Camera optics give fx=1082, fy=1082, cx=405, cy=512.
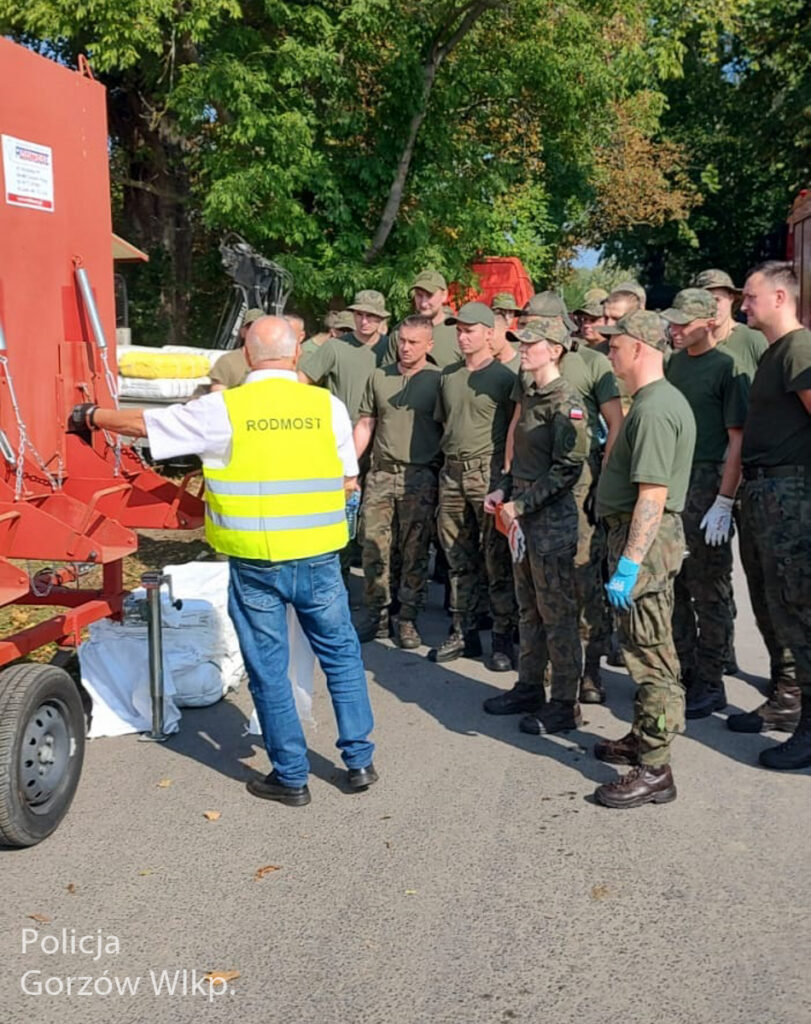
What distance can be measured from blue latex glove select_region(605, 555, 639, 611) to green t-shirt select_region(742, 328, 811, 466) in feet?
3.54

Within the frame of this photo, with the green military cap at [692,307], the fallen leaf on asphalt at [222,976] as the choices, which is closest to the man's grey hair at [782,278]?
the green military cap at [692,307]

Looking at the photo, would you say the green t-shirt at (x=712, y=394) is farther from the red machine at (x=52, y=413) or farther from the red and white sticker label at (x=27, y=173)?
the red and white sticker label at (x=27, y=173)

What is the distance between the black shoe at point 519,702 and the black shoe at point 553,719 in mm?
205

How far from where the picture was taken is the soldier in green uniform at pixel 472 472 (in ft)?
21.4

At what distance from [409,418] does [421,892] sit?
3.63 meters

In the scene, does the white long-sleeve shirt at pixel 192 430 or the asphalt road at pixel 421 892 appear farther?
the white long-sleeve shirt at pixel 192 430

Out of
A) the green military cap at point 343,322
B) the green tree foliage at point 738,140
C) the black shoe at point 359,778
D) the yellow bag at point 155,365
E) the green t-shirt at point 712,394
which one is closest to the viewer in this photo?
the black shoe at point 359,778

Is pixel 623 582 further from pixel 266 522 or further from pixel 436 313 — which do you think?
pixel 436 313

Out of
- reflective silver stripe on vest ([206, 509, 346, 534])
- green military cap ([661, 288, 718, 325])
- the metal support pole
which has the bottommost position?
the metal support pole

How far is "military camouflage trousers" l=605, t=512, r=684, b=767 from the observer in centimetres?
448

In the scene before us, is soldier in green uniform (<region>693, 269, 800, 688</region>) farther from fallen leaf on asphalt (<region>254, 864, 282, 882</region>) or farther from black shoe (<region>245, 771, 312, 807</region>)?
fallen leaf on asphalt (<region>254, 864, 282, 882</region>)

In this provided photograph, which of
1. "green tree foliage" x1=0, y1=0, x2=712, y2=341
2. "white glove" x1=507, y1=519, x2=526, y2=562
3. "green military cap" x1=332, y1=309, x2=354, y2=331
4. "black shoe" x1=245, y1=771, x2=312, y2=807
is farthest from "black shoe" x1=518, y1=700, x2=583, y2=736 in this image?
"green tree foliage" x1=0, y1=0, x2=712, y2=341

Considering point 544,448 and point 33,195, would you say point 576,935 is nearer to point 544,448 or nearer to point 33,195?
point 544,448

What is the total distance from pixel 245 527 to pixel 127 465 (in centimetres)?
103
